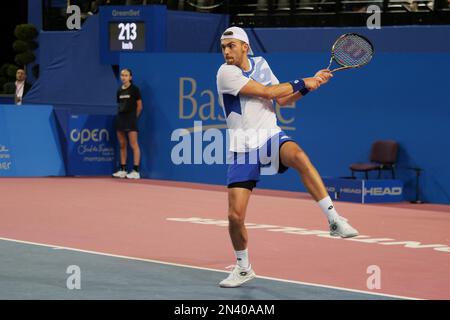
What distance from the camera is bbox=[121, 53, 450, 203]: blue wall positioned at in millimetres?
15898

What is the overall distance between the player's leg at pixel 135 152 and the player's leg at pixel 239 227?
35.2 feet

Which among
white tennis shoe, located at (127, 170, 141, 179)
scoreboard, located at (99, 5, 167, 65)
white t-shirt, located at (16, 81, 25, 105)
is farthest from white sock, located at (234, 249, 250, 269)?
Answer: white t-shirt, located at (16, 81, 25, 105)

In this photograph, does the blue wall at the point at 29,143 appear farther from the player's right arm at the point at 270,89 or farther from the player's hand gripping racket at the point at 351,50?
the player's right arm at the point at 270,89

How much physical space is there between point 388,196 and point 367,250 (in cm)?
523

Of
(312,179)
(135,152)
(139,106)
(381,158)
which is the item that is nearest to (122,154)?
(135,152)

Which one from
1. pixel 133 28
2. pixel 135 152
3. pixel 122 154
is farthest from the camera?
pixel 133 28

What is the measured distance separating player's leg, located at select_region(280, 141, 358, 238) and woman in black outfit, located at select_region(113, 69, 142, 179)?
1080 cm

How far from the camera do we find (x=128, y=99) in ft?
62.7

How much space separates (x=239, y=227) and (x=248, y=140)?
0.71 m

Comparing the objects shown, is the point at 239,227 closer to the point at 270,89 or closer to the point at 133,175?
the point at 270,89

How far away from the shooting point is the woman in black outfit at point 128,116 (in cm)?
1916

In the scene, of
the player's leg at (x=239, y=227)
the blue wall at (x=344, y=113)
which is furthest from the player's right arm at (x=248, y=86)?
the blue wall at (x=344, y=113)

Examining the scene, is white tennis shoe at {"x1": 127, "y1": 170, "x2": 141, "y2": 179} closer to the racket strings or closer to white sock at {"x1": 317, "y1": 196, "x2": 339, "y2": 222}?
the racket strings

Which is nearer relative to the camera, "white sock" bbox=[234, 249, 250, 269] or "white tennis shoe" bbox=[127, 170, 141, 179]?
"white sock" bbox=[234, 249, 250, 269]
